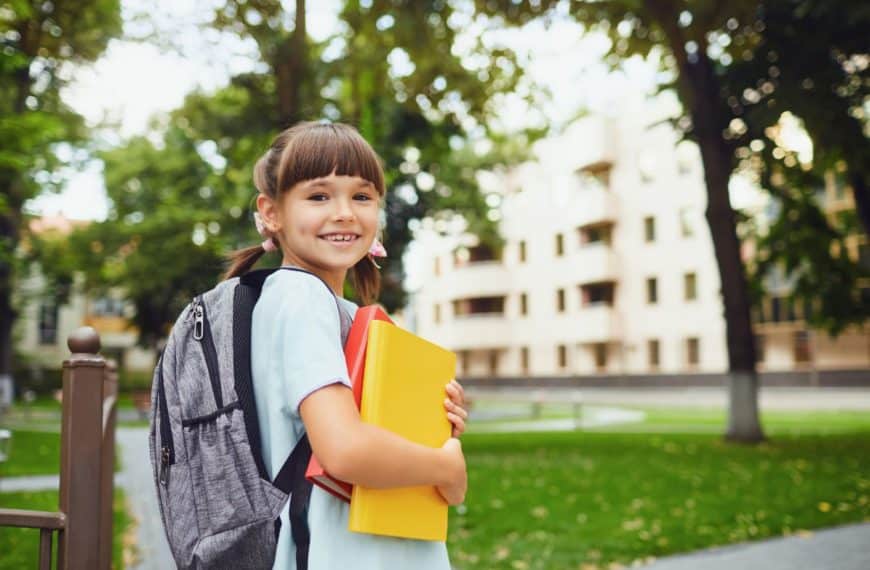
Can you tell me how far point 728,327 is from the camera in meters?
15.9

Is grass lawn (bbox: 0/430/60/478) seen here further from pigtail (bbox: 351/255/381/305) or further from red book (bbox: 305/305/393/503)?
red book (bbox: 305/305/393/503)

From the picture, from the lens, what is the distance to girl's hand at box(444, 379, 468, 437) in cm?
190

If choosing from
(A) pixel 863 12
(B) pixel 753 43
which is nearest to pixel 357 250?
(A) pixel 863 12

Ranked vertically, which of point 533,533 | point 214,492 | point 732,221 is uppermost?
point 732,221

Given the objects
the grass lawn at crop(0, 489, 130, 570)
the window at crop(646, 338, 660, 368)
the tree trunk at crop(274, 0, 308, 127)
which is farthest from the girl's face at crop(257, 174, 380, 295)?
the window at crop(646, 338, 660, 368)

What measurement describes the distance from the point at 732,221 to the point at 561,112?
3.72 metres

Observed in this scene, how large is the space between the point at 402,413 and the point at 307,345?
0.80 ft

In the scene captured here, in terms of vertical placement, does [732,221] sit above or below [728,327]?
above

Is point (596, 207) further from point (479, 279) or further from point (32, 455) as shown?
point (32, 455)

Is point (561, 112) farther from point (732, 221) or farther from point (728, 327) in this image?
point (728, 327)

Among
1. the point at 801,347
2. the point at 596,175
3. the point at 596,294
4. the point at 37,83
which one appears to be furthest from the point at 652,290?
the point at 37,83

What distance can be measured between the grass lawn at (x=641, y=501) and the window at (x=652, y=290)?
3570 cm

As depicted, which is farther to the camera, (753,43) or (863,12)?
(753,43)

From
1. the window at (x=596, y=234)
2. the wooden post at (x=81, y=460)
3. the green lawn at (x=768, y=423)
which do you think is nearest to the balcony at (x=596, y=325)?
the window at (x=596, y=234)
